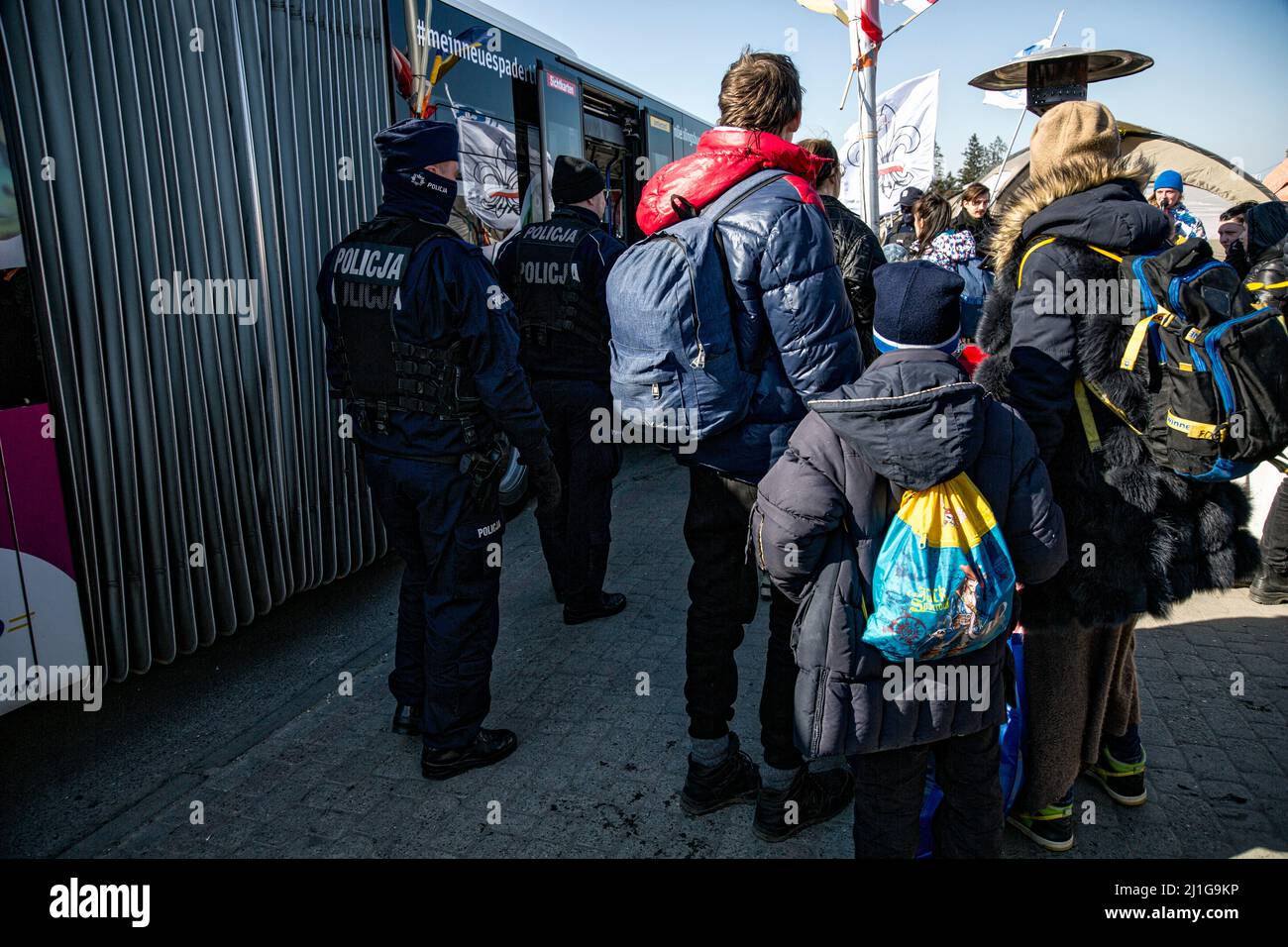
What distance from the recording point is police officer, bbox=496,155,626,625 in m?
4.28

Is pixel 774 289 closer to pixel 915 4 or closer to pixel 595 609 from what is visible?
pixel 595 609

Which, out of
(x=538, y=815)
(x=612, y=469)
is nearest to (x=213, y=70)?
(x=612, y=469)

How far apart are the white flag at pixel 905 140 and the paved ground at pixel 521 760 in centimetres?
476

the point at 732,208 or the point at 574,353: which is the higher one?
the point at 732,208

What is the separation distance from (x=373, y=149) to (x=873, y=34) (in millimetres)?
3262

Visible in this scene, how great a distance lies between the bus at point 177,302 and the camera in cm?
304

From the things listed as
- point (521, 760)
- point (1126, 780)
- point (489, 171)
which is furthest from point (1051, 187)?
point (489, 171)

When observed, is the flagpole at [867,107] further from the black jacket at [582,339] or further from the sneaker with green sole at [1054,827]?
the sneaker with green sole at [1054,827]

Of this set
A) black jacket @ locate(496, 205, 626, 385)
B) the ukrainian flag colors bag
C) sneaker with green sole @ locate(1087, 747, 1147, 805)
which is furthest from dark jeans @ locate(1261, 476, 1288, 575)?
black jacket @ locate(496, 205, 626, 385)

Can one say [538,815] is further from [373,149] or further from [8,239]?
[373,149]

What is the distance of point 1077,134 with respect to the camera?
2.50 m

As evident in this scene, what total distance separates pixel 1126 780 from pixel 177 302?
4.01 meters

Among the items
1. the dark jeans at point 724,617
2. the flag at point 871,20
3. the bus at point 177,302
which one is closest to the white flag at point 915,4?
the flag at point 871,20
